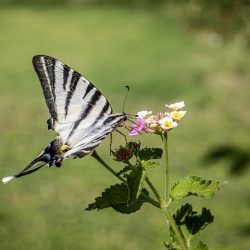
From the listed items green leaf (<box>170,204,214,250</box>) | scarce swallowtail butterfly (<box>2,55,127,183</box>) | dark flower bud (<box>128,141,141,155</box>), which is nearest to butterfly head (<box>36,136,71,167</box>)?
scarce swallowtail butterfly (<box>2,55,127,183</box>)

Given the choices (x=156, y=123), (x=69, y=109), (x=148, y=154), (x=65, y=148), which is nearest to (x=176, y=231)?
(x=148, y=154)

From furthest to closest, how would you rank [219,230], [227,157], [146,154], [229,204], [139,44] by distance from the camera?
[139,44]
[227,157]
[229,204]
[219,230]
[146,154]

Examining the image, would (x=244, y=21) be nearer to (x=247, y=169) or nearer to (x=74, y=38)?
(x=247, y=169)

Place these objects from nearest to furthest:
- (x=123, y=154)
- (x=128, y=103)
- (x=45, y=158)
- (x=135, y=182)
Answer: (x=135, y=182), (x=123, y=154), (x=45, y=158), (x=128, y=103)

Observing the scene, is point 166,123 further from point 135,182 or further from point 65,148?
point 65,148

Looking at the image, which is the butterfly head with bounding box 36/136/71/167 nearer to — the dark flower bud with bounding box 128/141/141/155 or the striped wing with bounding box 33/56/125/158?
the striped wing with bounding box 33/56/125/158

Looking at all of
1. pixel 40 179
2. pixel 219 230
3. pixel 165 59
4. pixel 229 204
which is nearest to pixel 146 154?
pixel 219 230

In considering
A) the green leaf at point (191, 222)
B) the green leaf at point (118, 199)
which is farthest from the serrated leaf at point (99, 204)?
the green leaf at point (191, 222)
